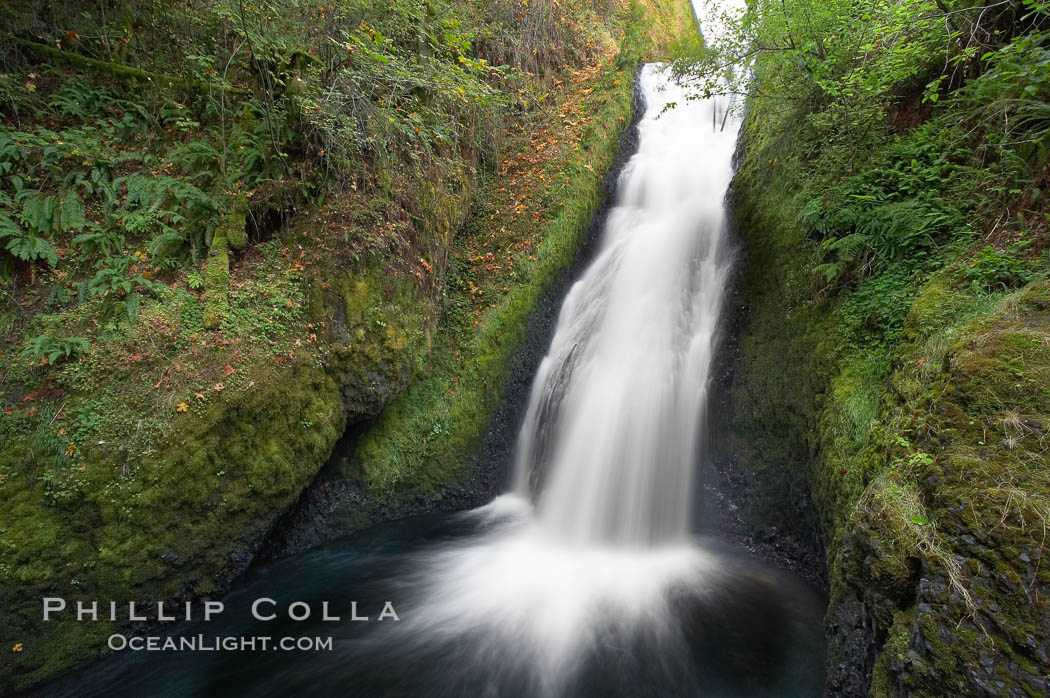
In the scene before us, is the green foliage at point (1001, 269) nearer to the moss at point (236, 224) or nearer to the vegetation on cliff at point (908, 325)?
the vegetation on cliff at point (908, 325)

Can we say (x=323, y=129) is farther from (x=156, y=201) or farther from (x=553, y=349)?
(x=553, y=349)

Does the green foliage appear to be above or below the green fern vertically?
above

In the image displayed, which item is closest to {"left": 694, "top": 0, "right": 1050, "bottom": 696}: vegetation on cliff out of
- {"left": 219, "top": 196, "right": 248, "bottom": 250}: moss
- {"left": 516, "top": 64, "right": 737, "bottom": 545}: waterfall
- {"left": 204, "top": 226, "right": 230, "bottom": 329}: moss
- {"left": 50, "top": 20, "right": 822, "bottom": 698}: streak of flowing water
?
{"left": 516, "top": 64, "right": 737, "bottom": 545}: waterfall

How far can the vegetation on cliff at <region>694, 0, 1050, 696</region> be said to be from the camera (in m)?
2.15

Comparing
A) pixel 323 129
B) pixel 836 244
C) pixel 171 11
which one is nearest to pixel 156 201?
pixel 323 129

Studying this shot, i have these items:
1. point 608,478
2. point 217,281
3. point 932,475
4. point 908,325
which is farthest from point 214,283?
point 908,325

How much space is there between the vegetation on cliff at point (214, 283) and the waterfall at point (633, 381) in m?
0.95

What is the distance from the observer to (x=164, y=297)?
15.1 ft

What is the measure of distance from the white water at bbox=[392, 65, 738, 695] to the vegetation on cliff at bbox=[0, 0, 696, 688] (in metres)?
1.11

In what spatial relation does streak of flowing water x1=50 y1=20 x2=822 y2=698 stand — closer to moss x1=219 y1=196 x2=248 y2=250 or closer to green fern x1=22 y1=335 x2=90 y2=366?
green fern x1=22 y1=335 x2=90 y2=366

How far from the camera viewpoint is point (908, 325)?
12.2 ft

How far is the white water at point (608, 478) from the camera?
446 cm

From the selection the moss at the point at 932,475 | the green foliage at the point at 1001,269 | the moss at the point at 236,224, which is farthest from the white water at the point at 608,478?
the moss at the point at 236,224

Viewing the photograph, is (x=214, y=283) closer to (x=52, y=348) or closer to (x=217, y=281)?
(x=217, y=281)
